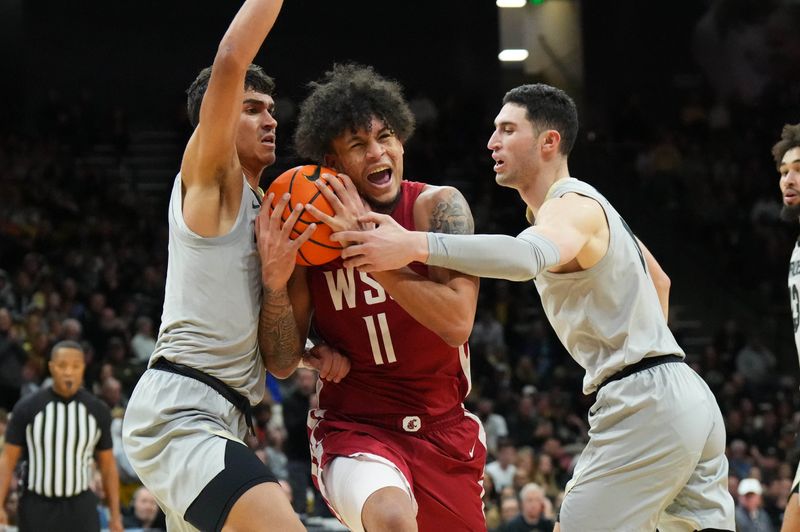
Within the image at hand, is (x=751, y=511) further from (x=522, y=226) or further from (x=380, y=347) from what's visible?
(x=522, y=226)

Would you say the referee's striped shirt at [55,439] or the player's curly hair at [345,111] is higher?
the player's curly hair at [345,111]

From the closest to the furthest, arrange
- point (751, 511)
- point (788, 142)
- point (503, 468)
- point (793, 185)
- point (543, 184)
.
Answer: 1. point (543, 184)
2. point (793, 185)
3. point (788, 142)
4. point (751, 511)
5. point (503, 468)

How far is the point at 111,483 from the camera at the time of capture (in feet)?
25.8

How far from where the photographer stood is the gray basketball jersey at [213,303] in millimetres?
4012

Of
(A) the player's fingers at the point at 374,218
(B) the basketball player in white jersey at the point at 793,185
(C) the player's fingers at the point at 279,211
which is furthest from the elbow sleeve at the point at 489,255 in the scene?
(B) the basketball player in white jersey at the point at 793,185

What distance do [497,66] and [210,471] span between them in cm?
1637

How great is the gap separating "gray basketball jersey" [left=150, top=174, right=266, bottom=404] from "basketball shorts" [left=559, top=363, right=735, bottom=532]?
1337 mm

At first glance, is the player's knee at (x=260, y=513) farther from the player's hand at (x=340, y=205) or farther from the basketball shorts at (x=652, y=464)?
the basketball shorts at (x=652, y=464)

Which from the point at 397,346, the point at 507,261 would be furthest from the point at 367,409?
the point at 507,261

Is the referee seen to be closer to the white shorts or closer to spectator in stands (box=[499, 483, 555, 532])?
spectator in stands (box=[499, 483, 555, 532])

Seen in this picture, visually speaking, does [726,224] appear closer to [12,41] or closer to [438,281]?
[12,41]

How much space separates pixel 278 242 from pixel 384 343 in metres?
0.61

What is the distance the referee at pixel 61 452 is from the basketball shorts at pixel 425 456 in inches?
150

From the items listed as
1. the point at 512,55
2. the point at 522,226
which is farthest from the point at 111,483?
the point at 512,55
